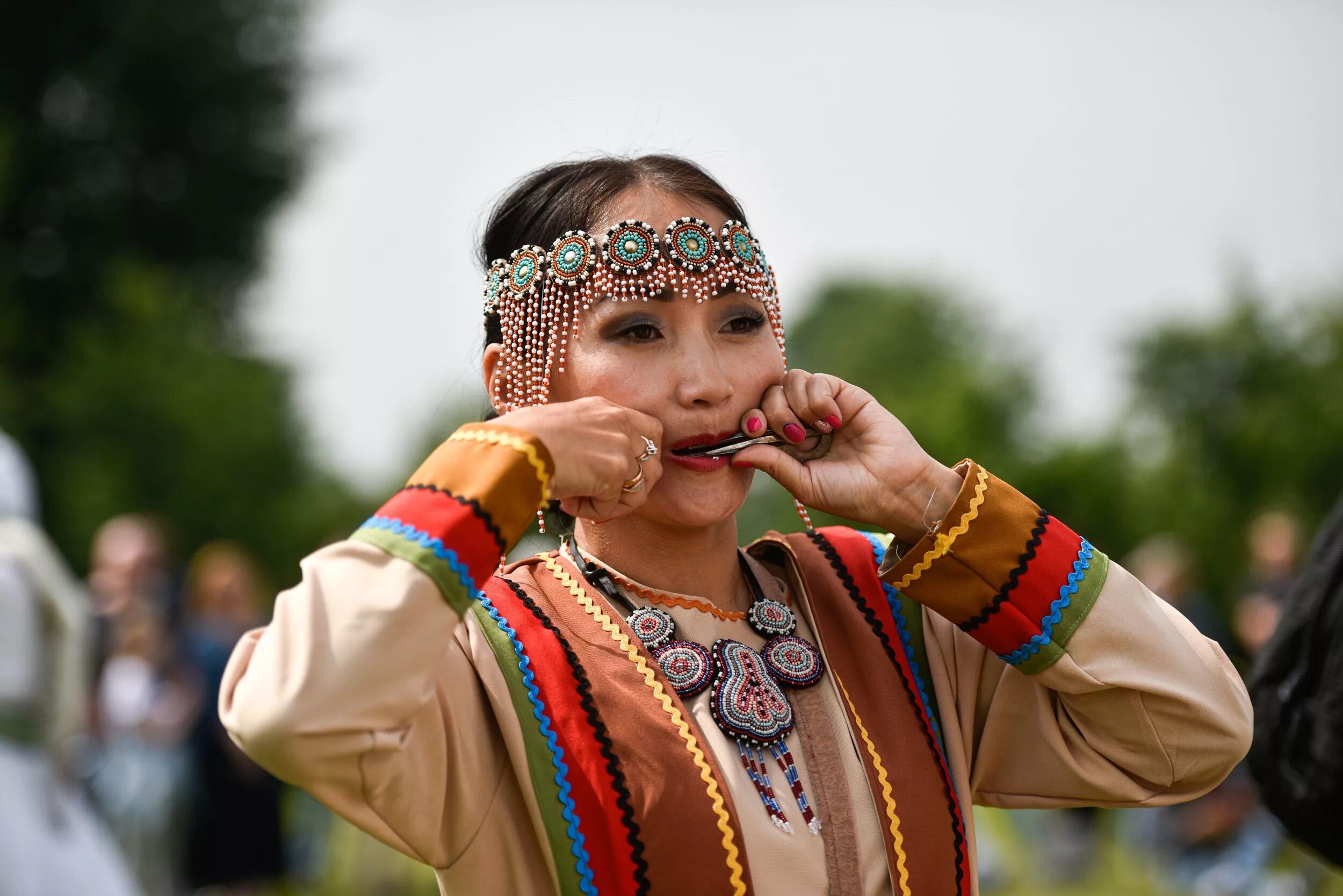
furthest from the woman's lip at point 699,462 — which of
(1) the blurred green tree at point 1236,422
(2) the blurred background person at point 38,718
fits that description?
(1) the blurred green tree at point 1236,422

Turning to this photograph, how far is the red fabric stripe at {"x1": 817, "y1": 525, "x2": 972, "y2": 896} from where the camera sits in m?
2.10

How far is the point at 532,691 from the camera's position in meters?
1.96

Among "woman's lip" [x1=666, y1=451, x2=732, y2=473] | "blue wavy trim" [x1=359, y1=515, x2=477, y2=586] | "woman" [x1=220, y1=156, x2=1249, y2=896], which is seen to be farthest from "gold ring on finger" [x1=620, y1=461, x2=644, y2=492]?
"blue wavy trim" [x1=359, y1=515, x2=477, y2=586]

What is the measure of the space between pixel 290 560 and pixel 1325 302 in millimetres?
21392

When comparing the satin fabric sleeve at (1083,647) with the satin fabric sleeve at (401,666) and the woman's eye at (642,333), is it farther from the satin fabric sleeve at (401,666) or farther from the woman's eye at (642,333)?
the satin fabric sleeve at (401,666)

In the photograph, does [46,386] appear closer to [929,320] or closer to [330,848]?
[330,848]

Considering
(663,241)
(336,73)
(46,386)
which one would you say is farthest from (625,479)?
(336,73)

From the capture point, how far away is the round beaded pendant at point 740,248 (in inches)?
88.0

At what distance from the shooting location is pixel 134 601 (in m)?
7.36

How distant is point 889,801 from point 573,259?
97 centimetres

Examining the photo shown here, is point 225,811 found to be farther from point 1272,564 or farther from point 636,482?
point 636,482

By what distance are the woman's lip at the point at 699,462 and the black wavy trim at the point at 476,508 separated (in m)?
0.37

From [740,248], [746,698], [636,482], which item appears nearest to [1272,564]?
[740,248]

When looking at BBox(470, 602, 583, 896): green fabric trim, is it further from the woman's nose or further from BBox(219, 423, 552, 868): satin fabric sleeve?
the woman's nose
